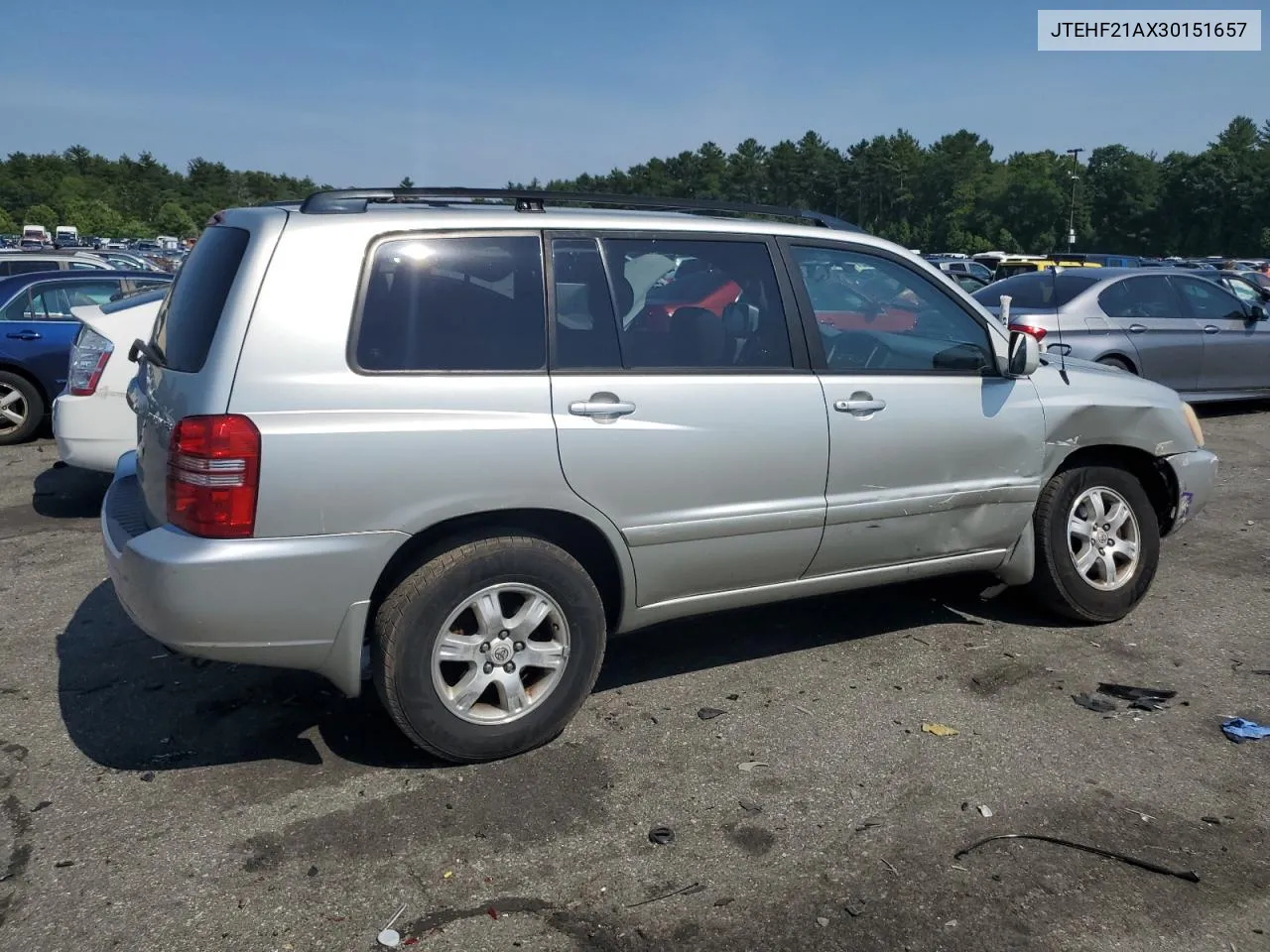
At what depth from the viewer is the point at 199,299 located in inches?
143

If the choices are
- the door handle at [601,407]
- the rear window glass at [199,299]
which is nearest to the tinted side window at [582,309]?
the door handle at [601,407]

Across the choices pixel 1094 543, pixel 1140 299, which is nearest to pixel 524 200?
pixel 1094 543

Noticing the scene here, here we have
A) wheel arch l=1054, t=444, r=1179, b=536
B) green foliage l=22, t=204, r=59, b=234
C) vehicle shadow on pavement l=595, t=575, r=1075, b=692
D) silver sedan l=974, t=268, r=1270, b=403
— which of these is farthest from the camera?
green foliage l=22, t=204, r=59, b=234

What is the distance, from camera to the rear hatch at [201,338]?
3.32m

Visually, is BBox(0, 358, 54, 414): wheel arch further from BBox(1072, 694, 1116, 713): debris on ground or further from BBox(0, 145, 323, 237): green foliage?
BBox(0, 145, 323, 237): green foliage

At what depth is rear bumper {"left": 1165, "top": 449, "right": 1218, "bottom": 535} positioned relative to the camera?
17.2 feet

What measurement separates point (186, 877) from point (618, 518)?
5.73 ft

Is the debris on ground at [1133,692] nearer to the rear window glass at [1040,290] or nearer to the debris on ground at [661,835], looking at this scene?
the debris on ground at [661,835]

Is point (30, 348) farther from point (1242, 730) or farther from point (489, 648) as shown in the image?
point (1242, 730)

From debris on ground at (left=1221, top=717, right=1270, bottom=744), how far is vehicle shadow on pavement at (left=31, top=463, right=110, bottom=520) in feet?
21.8

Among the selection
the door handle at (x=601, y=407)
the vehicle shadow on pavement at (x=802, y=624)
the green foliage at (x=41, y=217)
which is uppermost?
the green foliage at (x=41, y=217)

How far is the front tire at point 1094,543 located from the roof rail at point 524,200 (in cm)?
158

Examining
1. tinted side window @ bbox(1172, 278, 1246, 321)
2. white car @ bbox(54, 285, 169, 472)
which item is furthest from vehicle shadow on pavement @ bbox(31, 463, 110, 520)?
tinted side window @ bbox(1172, 278, 1246, 321)

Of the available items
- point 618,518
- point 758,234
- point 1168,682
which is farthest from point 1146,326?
point 618,518
